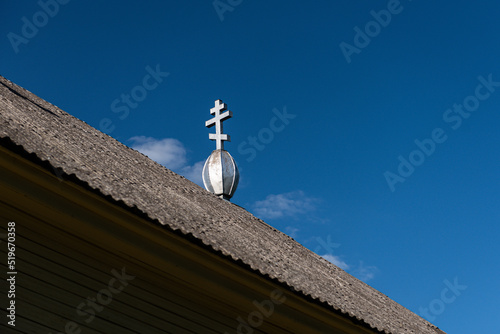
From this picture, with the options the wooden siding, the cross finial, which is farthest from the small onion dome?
the wooden siding

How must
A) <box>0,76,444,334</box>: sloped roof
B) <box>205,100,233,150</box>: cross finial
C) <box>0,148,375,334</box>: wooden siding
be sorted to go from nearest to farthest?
1. <box>0,148,375,334</box>: wooden siding
2. <box>0,76,444,334</box>: sloped roof
3. <box>205,100,233,150</box>: cross finial

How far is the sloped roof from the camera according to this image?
6.26 m

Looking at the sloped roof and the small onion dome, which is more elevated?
the small onion dome

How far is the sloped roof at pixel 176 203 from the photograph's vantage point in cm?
626

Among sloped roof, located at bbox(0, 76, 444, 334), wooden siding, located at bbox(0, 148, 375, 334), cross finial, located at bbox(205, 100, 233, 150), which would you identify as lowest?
wooden siding, located at bbox(0, 148, 375, 334)

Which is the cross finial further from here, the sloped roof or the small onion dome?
the sloped roof

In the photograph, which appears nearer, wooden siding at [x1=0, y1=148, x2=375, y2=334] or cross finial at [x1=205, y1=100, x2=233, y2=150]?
wooden siding at [x1=0, y1=148, x2=375, y2=334]

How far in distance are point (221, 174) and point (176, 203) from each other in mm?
4964

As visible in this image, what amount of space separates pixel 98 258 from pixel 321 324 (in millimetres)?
2932

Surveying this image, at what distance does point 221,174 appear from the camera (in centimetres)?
1288

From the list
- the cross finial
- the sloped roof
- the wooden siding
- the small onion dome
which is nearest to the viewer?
the wooden siding

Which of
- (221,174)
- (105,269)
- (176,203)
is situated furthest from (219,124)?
(105,269)

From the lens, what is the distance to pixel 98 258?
6262 mm

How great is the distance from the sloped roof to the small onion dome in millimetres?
936
